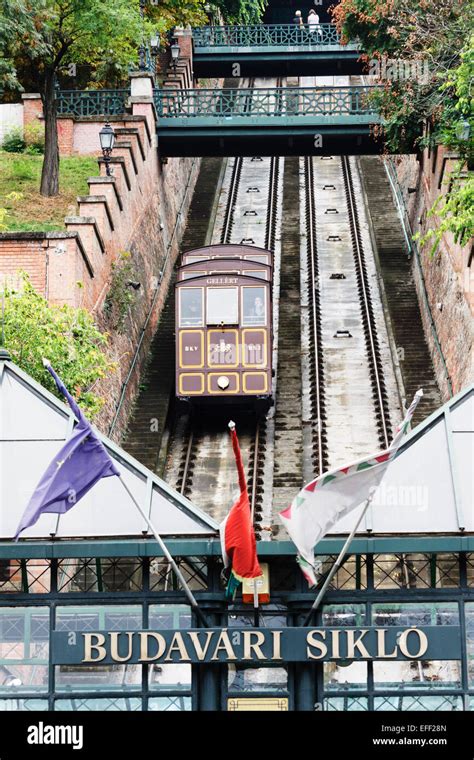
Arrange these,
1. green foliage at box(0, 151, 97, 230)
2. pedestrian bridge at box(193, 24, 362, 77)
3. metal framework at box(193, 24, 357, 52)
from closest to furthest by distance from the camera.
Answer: green foliage at box(0, 151, 97, 230)
pedestrian bridge at box(193, 24, 362, 77)
metal framework at box(193, 24, 357, 52)

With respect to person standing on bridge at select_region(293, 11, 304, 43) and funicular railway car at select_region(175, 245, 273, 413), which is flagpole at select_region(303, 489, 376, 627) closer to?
funicular railway car at select_region(175, 245, 273, 413)

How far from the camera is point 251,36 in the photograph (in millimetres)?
55156

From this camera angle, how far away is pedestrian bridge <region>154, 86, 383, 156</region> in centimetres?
4003

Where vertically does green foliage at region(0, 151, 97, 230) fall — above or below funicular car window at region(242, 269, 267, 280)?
above

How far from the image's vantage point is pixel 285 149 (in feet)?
137

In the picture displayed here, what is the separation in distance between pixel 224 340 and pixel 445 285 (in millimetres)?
5506

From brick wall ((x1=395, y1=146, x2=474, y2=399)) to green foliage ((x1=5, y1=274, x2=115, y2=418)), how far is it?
8479mm

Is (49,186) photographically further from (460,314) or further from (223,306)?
(460,314)

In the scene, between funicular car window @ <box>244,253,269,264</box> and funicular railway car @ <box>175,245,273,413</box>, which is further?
funicular car window @ <box>244,253,269,264</box>

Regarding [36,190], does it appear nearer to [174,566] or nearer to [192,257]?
[192,257]

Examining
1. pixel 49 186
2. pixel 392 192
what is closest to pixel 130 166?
pixel 49 186

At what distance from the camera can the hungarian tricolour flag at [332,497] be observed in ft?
54.7

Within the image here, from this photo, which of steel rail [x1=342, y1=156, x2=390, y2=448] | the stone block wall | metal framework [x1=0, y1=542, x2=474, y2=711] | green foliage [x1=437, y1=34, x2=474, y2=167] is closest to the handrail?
steel rail [x1=342, y1=156, x2=390, y2=448]

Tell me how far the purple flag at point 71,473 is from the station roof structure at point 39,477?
0.84 metres
